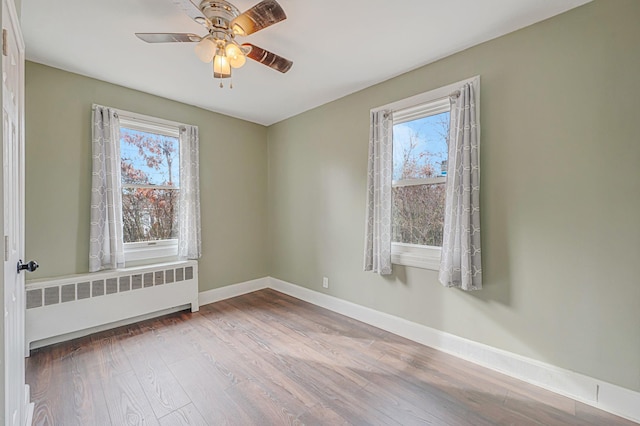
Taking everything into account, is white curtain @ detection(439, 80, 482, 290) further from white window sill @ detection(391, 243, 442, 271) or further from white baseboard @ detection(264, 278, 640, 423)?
white baseboard @ detection(264, 278, 640, 423)

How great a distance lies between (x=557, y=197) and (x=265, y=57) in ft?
7.55

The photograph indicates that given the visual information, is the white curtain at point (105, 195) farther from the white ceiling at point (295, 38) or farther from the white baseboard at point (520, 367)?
the white baseboard at point (520, 367)

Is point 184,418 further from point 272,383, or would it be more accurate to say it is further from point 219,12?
point 219,12

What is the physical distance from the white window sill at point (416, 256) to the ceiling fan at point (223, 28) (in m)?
2.10

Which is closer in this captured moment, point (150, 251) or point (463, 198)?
point (463, 198)

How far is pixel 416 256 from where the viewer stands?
2705mm

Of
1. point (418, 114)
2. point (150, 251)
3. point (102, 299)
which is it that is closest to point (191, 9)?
point (418, 114)

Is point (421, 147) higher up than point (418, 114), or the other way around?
point (418, 114)

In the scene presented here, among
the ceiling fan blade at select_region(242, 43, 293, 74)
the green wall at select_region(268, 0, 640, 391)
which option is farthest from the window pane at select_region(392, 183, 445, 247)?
the ceiling fan blade at select_region(242, 43, 293, 74)

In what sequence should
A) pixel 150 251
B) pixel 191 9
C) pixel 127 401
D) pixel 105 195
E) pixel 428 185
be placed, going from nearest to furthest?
pixel 191 9, pixel 127 401, pixel 428 185, pixel 105 195, pixel 150 251

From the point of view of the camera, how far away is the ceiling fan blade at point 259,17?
60.2 inches

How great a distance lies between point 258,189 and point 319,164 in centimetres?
120

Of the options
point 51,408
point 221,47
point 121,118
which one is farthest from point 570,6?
point 51,408

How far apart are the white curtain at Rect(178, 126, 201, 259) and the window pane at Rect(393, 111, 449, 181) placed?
7.95ft
